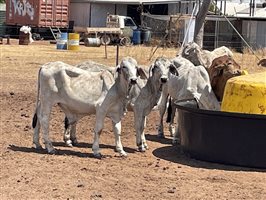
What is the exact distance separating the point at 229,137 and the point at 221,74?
7.60 ft

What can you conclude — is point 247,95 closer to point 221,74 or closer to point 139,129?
point 139,129

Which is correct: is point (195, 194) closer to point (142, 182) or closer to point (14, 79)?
point (142, 182)

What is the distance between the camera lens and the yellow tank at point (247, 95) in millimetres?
9875

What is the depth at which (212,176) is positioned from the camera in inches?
367

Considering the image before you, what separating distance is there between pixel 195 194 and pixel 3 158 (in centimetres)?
300

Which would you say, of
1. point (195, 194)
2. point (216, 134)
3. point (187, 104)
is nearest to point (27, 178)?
point (195, 194)

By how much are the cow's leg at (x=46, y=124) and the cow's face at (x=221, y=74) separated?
9.83 feet

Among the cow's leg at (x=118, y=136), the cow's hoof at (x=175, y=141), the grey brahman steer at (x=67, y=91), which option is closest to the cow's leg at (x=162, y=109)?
the cow's hoof at (x=175, y=141)

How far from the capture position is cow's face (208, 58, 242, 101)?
38.7 feet

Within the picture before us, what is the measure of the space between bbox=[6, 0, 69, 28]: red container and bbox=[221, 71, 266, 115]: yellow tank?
4116cm

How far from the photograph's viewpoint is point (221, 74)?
39.2ft

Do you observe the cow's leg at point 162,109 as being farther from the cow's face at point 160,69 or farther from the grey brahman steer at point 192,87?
the cow's face at point 160,69

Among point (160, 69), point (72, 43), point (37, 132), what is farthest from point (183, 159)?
point (72, 43)

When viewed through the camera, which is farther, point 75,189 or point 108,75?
point 108,75
